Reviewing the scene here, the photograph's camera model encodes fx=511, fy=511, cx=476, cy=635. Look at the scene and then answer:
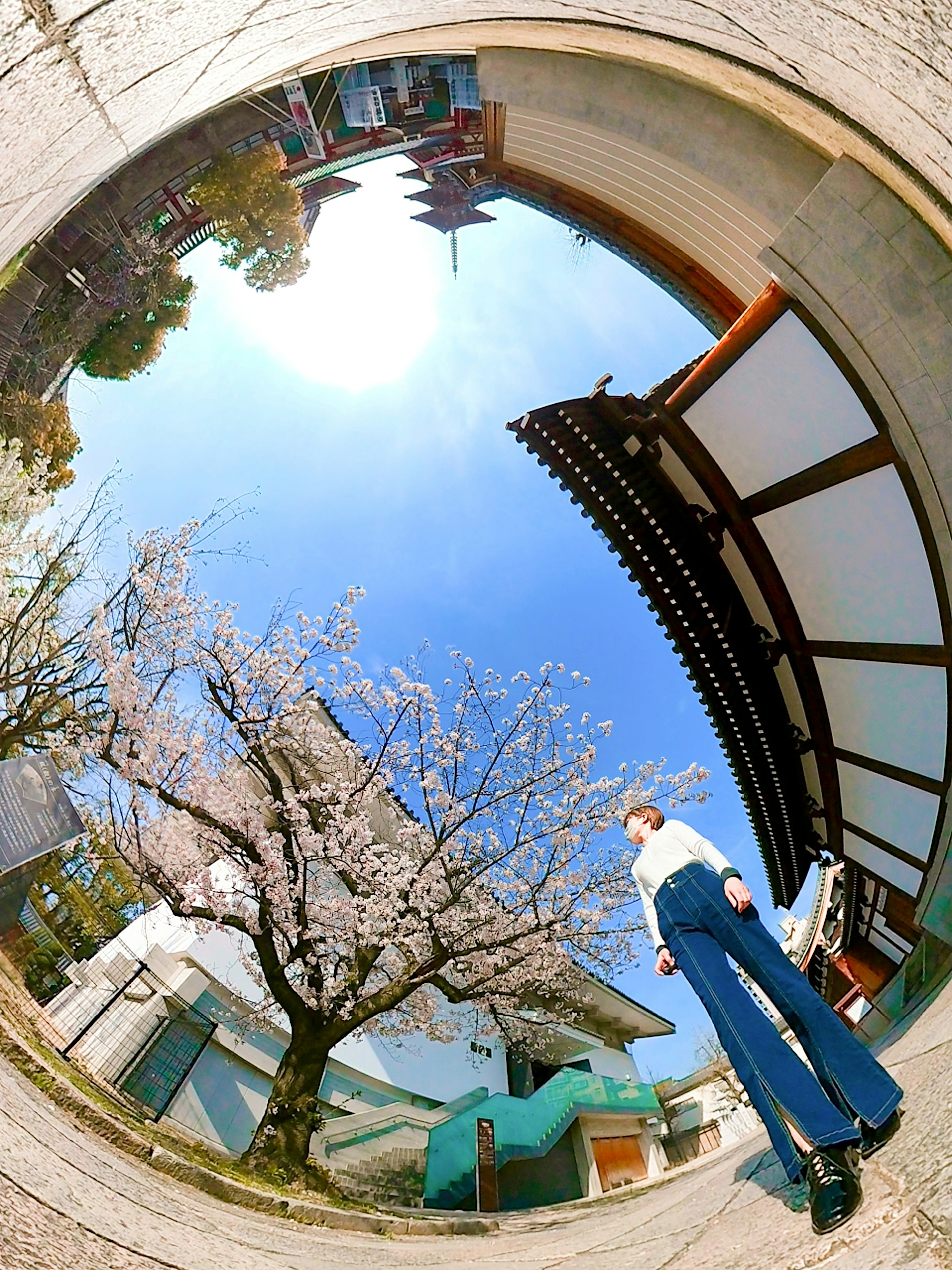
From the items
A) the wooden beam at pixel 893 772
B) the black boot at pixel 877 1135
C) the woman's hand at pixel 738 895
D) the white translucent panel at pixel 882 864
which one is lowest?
the black boot at pixel 877 1135

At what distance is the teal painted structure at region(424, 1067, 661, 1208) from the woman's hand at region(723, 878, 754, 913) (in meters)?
8.05

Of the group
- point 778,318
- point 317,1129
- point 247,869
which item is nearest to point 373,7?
point 778,318

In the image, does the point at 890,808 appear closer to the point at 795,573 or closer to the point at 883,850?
the point at 883,850

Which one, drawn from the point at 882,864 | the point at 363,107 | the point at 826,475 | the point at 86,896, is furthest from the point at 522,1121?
the point at 363,107

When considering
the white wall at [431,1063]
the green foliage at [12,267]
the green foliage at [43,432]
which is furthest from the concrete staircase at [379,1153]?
the green foliage at [12,267]

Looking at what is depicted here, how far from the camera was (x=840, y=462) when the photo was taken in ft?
12.9

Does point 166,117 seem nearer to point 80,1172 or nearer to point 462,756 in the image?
point 80,1172

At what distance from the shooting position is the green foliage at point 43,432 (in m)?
6.57

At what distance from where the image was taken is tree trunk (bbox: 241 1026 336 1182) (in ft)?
15.8

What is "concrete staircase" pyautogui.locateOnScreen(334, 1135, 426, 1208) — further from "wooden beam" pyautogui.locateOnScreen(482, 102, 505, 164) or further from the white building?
"wooden beam" pyautogui.locateOnScreen(482, 102, 505, 164)

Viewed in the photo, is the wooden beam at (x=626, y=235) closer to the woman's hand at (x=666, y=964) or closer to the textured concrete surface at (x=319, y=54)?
the textured concrete surface at (x=319, y=54)

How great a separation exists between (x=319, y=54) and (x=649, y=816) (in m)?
4.77

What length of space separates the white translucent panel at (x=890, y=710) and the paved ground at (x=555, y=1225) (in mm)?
1913

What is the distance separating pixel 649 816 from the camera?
2.75 m
